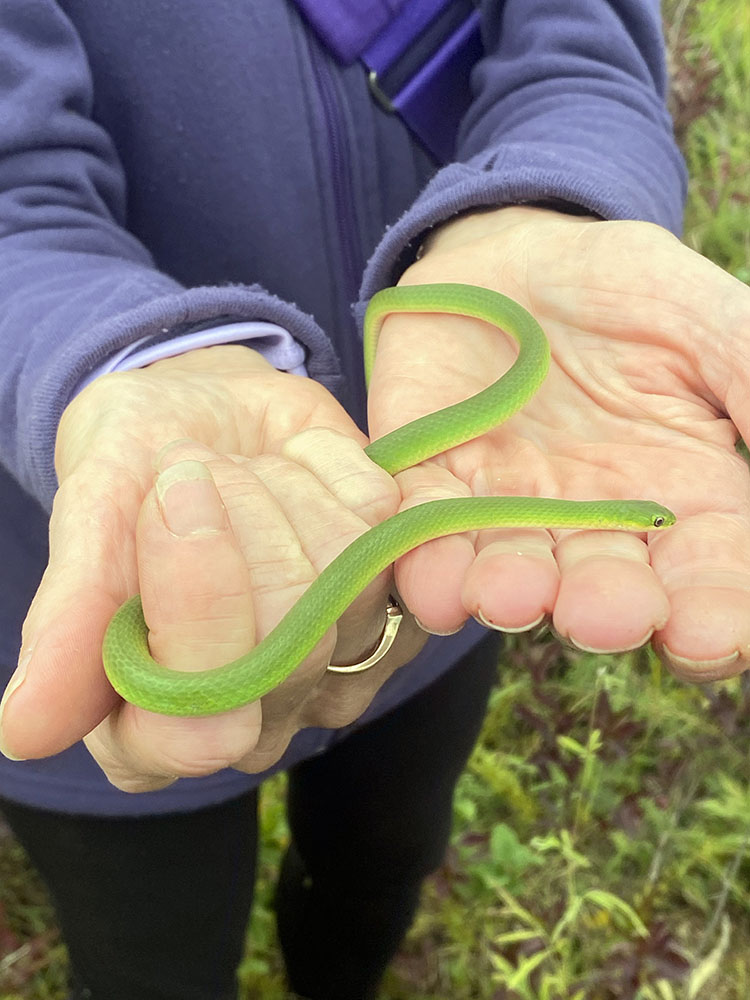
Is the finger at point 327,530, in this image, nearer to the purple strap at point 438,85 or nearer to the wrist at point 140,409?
the wrist at point 140,409

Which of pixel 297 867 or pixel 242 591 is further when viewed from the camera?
pixel 297 867

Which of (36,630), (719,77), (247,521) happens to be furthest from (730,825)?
(719,77)

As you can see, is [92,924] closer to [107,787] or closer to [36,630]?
[107,787]

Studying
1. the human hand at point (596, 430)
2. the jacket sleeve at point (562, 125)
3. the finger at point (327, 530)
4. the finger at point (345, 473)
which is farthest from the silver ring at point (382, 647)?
the jacket sleeve at point (562, 125)

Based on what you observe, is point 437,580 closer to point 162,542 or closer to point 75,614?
point 162,542

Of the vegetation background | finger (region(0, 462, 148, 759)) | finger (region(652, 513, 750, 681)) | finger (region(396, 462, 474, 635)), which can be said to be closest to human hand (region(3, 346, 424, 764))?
finger (region(0, 462, 148, 759))

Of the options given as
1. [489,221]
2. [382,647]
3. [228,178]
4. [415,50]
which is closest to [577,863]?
[382,647]
